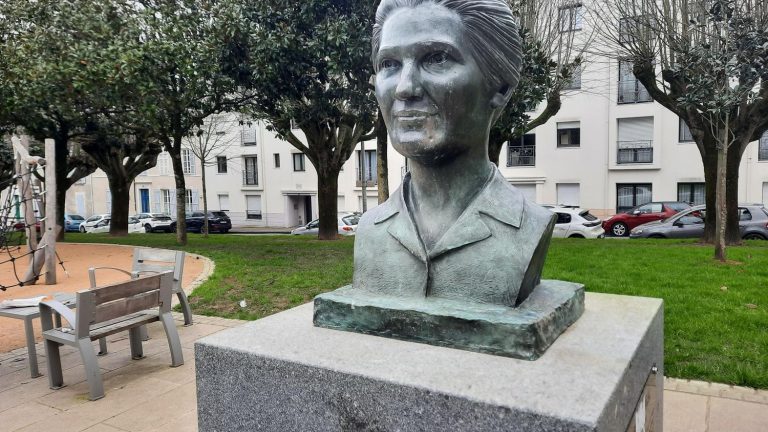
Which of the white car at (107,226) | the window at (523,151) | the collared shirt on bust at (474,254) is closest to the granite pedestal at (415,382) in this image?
the collared shirt on bust at (474,254)

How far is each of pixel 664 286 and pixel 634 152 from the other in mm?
19550

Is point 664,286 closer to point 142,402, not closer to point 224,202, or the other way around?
point 142,402

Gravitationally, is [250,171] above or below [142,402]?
above

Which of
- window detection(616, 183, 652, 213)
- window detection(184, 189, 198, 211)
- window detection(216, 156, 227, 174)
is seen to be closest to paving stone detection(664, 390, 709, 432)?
window detection(616, 183, 652, 213)

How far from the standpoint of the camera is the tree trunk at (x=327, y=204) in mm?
14039

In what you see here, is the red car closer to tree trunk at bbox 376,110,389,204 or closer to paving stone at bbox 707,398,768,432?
tree trunk at bbox 376,110,389,204

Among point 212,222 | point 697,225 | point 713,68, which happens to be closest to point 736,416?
point 713,68

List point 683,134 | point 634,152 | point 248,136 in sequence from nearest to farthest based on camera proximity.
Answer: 1. point 683,134
2. point 634,152
3. point 248,136

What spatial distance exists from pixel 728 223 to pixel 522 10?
6.17 metres

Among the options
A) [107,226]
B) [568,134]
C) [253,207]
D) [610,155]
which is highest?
[568,134]

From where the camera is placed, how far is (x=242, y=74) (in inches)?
401

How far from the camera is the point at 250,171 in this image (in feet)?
112

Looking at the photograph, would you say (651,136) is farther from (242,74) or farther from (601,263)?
(242,74)

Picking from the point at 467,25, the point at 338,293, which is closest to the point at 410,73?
the point at 467,25
